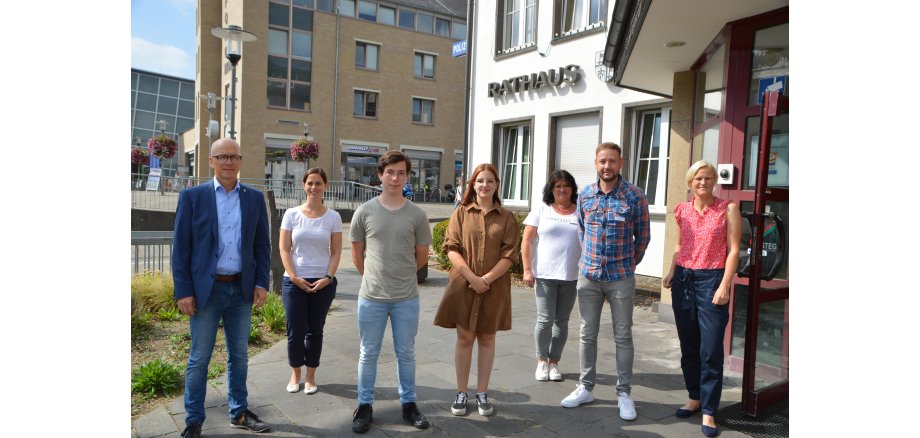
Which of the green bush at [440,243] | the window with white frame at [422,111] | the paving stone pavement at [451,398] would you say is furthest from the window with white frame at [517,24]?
the window with white frame at [422,111]

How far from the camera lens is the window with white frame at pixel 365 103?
1510 inches

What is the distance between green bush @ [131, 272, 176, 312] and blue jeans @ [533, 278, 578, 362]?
445 centimetres

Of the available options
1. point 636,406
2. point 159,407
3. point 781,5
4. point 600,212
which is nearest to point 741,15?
point 781,5

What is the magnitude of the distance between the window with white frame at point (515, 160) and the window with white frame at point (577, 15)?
7.15 ft

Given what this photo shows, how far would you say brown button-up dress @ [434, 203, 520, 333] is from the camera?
4.34 m

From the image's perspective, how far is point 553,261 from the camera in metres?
5.04

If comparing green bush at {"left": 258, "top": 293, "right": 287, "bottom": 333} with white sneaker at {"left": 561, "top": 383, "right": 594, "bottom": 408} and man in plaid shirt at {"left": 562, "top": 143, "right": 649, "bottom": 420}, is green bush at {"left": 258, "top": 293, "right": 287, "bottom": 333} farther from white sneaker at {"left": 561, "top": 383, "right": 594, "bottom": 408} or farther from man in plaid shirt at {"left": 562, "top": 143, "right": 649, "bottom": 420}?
man in plaid shirt at {"left": 562, "top": 143, "right": 649, "bottom": 420}

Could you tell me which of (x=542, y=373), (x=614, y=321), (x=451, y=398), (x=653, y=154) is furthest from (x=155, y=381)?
(x=653, y=154)

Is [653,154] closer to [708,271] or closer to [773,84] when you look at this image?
[773,84]

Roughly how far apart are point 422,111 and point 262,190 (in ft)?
77.0

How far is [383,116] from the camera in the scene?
3881 centimetres

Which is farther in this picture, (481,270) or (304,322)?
(304,322)
